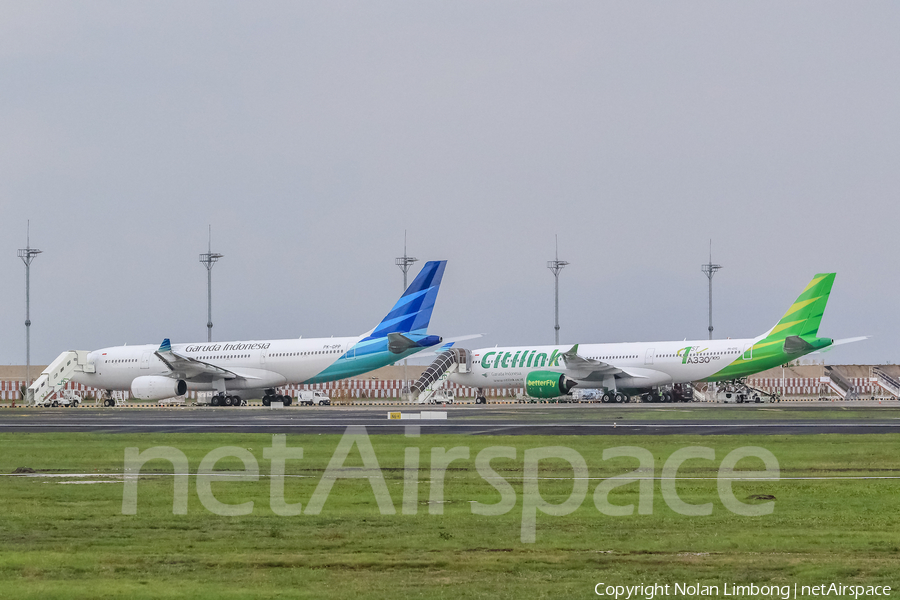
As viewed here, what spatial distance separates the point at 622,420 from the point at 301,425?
36.6 feet

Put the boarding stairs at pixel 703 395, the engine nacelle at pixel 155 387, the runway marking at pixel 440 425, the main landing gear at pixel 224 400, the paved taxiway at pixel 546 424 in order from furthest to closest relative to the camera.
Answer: the boarding stairs at pixel 703 395 < the main landing gear at pixel 224 400 < the engine nacelle at pixel 155 387 < the runway marking at pixel 440 425 < the paved taxiway at pixel 546 424

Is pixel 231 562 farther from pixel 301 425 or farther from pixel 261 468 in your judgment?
pixel 301 425

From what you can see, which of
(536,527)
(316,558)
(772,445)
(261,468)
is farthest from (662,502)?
(772,445)

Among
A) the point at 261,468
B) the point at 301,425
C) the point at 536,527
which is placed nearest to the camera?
the point at 536,527

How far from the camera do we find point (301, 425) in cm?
3816

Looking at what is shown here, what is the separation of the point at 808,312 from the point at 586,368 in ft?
44.8

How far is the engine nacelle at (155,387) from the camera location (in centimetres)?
6544

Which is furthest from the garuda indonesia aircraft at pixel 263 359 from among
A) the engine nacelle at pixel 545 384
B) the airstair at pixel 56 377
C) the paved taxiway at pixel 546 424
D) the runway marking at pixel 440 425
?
the runway marking at pixel 440 425

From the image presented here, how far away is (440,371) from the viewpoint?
250 feet

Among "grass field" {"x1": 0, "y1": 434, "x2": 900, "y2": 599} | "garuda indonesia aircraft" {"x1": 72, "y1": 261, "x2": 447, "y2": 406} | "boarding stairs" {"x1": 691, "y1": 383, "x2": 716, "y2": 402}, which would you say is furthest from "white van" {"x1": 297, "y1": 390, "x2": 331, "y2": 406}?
"grass field" {"x1": 0, "y1": 434, "x2": 900, "y2": 599}

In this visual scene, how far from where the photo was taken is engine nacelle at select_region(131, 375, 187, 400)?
215ft

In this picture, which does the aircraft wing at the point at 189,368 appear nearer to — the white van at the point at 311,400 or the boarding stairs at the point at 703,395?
the white van at the point at 311,400

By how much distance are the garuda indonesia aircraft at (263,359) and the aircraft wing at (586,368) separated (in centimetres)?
1045

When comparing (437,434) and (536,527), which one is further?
(437,434)
